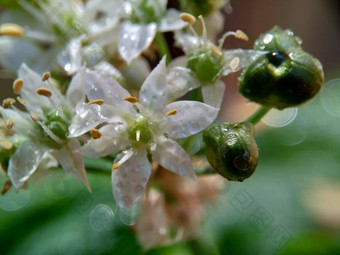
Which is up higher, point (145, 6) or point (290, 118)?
point (145, 6)

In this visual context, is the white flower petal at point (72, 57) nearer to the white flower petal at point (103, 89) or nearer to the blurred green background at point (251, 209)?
A: the white flower petal at point (103, 89)

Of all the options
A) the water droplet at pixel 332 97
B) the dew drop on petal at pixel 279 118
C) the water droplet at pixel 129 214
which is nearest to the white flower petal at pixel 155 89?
the water droplet at pixel 129 214

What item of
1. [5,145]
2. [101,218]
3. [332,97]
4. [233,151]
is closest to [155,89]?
[233,151]

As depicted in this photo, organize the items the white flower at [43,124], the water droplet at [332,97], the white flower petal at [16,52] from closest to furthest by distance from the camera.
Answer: the white flower at [43,124], the white flower petal at [16,52], the water droplet at [332,97]

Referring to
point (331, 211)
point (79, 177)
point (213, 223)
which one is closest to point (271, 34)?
point (79, 177)

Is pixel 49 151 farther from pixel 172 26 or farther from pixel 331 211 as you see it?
pixel 331 211

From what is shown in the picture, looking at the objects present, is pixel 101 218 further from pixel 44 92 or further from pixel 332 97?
pixel 332 97
